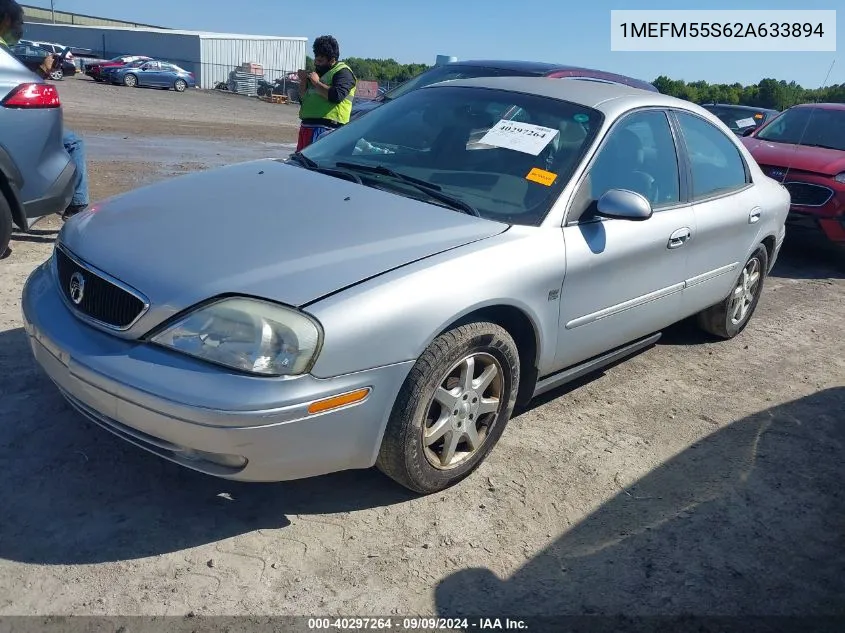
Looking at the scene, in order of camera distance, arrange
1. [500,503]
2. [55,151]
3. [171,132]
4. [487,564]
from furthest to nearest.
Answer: [171,132], [55,151], [500,503], [487,564]

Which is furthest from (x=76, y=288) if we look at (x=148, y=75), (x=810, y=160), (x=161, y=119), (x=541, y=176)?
(x=148, y=75)

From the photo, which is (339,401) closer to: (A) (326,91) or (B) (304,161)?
(B) (304,161)

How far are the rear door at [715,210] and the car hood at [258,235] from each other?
169cm

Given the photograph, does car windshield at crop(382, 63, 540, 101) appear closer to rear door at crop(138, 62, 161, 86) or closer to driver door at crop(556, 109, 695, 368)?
driver door at crop(556, 109, 695, 368)

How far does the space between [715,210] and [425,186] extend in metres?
1.94

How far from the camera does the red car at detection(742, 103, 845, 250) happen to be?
751 centimetres

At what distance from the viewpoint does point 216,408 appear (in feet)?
7.82

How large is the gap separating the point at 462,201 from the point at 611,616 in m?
1.79

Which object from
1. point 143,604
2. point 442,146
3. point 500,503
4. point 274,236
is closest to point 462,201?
point 442,146

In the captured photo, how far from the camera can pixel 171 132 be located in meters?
14.9

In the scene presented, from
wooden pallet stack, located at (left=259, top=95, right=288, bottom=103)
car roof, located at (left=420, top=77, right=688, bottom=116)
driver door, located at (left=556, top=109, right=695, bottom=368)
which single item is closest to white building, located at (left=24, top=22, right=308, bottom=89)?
wooden pallet stack, located at (left=259, top=95, right=288, bottom=103)

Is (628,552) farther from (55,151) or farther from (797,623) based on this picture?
(55,151)

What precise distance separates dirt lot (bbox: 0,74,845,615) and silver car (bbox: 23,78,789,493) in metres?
0.29

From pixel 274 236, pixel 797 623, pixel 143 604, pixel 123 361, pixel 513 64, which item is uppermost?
pixel 513 64
